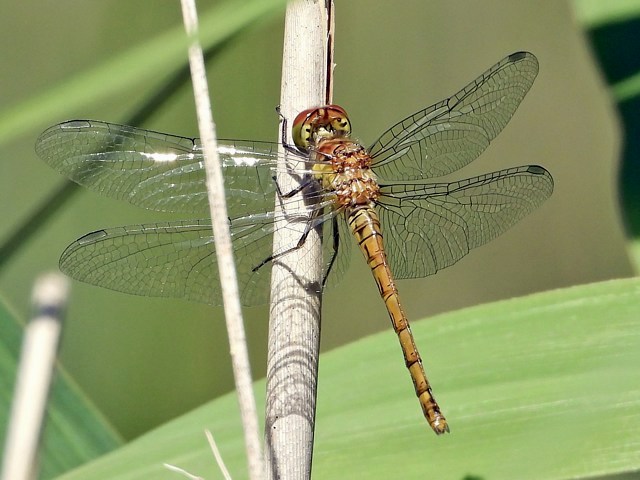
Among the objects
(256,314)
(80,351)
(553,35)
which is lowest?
(80,351)

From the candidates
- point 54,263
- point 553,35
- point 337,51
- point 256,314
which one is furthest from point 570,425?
point 553,35

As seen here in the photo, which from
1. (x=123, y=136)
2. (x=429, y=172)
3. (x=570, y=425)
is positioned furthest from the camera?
(x=429, y=172)

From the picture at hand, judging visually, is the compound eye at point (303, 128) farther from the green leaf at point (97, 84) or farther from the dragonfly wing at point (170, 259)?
the green leaf at point (97, 84)

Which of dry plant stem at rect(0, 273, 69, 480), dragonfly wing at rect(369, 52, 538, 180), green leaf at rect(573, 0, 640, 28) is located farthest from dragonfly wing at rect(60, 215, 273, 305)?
green leaf at rect(573, 0, 640, 28)

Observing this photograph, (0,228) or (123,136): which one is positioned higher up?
(0,228)

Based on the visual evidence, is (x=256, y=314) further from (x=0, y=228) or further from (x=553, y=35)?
(x=553, y=35)

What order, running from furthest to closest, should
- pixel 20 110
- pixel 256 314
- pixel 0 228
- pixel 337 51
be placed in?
pixel 337 51 → pixel 256 314 → pixel 0 228 → pixel 20 110

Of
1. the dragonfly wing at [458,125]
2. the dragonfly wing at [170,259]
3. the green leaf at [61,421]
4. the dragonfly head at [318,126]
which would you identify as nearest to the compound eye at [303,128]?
the dragonfly head at [318,126]
